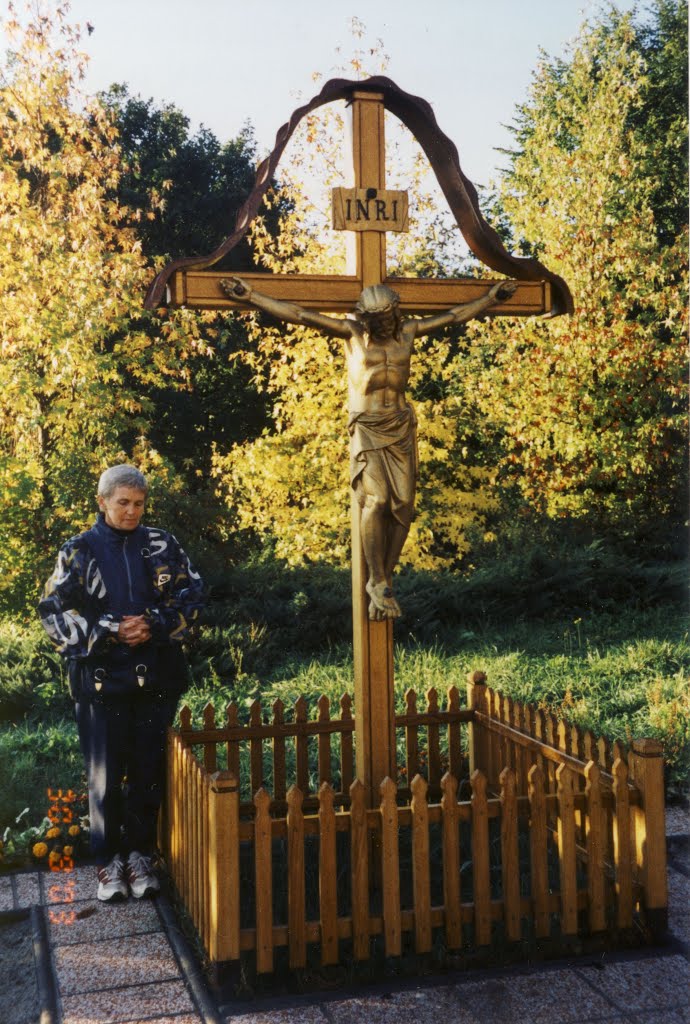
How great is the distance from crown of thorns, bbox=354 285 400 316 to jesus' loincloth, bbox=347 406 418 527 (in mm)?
377

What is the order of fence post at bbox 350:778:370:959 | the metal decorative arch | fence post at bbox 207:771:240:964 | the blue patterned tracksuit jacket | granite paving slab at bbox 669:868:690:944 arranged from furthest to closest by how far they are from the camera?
the blue patterned tracksuit jacket, the metal decorative arch, granite paving slab at bbox 669:868:690:944, fence post at bbox 350:778:370:959, fence post at bbox 207:771:240:964

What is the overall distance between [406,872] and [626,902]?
98 centimetres

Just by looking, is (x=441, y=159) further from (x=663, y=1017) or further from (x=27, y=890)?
(x=27, y=890)

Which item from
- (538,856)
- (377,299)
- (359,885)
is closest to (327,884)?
(359,885)

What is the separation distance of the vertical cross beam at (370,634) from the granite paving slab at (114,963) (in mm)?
981

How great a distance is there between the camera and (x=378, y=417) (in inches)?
151

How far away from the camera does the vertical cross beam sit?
400cm

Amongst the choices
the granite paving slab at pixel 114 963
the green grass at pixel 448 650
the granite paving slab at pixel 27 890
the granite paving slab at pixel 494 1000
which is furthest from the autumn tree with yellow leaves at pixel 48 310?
the granite paving slab at pixel 494 1000

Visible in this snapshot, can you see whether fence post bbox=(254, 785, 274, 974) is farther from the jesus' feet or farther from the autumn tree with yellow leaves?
the autumn tree with yellow leaves

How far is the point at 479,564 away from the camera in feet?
39.7

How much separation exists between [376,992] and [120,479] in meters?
2.14

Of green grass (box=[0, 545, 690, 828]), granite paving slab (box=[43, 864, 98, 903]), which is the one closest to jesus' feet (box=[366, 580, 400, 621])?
granite paving slab (box=[43, 864, 98, 903])

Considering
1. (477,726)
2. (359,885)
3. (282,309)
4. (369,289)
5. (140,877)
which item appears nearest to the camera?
(359,885)

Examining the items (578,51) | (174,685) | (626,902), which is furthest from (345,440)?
(578,51)
